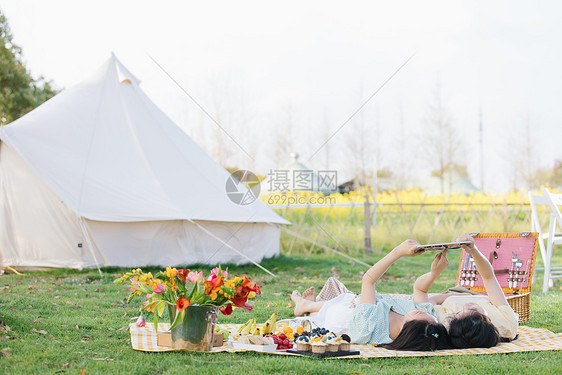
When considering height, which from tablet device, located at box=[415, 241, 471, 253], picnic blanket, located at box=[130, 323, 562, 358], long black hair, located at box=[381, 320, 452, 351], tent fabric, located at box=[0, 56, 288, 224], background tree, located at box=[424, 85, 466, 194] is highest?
background tree, located at box=[424, 85, 466, 194]

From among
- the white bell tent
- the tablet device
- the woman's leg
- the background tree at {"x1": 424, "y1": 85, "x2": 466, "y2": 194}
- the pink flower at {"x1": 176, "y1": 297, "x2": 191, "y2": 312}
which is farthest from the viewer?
the background tree at {"x1": 424, "y1": 85, "x2": 466, "y2": 194}

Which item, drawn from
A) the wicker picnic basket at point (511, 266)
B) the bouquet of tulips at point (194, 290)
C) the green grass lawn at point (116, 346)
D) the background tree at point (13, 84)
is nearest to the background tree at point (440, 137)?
the background tree at point (13, 84)

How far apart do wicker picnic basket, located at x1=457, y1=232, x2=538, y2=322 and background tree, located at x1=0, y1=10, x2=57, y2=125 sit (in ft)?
41.7

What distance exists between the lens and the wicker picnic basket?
4.05 meters

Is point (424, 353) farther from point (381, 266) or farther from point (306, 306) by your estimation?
point (306, 306)

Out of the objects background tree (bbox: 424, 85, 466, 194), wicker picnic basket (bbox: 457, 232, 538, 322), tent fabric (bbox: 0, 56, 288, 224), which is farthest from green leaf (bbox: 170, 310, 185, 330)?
background tree (bbox: 424, 85, 466, 194)

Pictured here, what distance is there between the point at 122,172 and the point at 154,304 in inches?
181

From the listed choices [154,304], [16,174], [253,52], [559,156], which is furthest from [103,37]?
[559,156]

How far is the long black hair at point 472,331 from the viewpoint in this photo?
3088 millimetres

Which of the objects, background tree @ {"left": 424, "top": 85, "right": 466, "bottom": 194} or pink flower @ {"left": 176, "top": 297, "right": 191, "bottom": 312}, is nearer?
pink flower @ {"left": 176, "top": 297, "right": 191, "bottom": 312}

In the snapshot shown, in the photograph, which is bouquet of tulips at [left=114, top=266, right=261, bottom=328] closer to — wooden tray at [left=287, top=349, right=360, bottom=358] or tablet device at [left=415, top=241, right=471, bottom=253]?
wooden tray at [left=287, top=349, right=360, bottom=358]

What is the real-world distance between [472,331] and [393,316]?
0.42 metres

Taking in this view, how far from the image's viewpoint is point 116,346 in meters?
3.09

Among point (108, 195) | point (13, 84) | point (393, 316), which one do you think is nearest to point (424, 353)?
point (393, 316)
